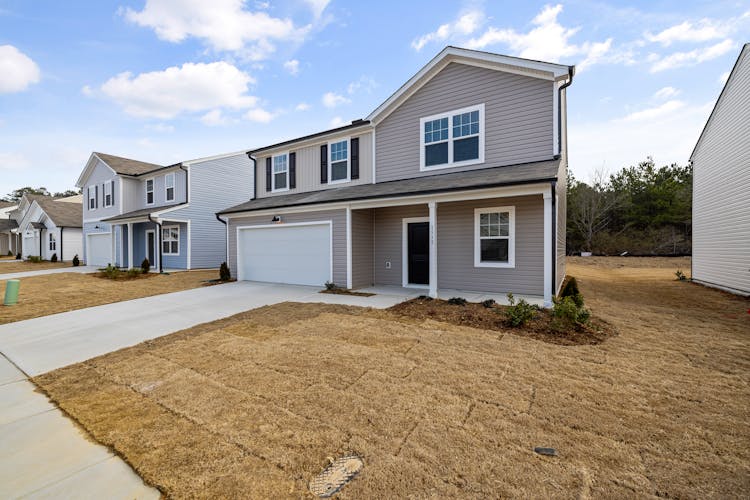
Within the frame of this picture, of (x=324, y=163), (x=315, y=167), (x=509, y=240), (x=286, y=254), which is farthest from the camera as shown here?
(x=315, y=167)

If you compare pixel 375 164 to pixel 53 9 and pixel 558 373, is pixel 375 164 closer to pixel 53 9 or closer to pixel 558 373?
pixel 558 373

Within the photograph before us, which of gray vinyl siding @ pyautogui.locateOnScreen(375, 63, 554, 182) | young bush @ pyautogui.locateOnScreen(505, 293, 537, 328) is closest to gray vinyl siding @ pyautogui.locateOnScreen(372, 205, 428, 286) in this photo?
gray vinyl siding @ pyautogui.locateOnScreen(375, 63, 554, 182)

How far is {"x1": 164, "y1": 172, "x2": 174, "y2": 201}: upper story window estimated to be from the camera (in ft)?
60.0

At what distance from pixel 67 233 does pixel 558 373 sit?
3450cm

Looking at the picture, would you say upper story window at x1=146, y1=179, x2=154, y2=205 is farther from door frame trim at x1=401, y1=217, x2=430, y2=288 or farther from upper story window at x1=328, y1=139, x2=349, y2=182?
door frame trim at x1=401, y1=217, x2=430, y2=288

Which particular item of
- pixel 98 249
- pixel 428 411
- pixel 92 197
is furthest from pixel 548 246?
pixel 92 197

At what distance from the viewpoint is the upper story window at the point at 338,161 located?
12016 millimetres

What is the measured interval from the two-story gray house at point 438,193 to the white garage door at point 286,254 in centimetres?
4

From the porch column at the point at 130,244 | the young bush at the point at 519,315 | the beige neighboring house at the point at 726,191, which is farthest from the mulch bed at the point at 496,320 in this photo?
the porch column at the point at 130,244

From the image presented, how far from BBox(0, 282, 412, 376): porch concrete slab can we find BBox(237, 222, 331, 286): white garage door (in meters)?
0.81

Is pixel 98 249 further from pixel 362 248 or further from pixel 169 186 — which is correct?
pixel 362 248

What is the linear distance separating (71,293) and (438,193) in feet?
39.8

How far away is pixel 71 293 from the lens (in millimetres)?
10586

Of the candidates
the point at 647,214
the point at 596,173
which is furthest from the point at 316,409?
the point at 596,173
